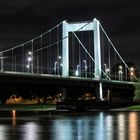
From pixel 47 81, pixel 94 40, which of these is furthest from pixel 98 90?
pixel 47 81

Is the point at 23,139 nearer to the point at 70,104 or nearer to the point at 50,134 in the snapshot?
the point at 50,134

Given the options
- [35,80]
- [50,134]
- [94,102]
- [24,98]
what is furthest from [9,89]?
[50,134]

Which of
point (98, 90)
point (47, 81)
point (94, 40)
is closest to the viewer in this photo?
point (47, 81)

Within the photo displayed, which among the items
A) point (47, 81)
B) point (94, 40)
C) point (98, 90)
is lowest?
point (98, 90)

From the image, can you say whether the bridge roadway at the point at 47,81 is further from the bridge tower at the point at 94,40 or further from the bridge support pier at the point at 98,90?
the bridge tower at the point at 94,40

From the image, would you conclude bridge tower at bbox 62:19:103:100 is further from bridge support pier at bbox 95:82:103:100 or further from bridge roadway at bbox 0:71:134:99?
bridge roadway at bbox 0:71:134:99

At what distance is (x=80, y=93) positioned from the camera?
6009 inches

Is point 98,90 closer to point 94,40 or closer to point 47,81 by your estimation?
point 94,40

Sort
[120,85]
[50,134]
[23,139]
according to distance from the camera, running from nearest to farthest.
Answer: [23,139], [50,134], [120,85]

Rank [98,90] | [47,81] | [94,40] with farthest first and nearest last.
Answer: [94,40], [98,90], [47,81]

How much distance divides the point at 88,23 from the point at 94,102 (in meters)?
32.9

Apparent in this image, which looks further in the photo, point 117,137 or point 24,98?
point 24,98

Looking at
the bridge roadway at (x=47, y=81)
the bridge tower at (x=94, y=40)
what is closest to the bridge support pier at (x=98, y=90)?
the bridge tower at (x=94, y=40)

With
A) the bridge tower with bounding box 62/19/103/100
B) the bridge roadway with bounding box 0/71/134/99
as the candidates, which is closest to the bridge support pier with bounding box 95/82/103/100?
the bridge tower with bounding box 62/19/103/100
